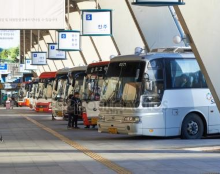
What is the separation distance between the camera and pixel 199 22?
18484 millimetres

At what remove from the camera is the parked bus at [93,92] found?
27.7 meters

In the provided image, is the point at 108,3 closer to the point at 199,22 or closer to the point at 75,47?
the point at 75,47

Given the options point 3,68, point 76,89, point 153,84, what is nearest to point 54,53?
point 76,89

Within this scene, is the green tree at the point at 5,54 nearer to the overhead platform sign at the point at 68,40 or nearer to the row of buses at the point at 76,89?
Answer: the row of buses at the point at 76,89

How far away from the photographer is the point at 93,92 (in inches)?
1118

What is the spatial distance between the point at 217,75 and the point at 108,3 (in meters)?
18.1

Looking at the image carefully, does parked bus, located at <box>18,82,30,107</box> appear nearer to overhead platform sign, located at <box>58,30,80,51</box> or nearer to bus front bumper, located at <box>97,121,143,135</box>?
overhead platform sign, located at <box>58,30,80,51</box>

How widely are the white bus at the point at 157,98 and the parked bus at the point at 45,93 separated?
82.4 ft

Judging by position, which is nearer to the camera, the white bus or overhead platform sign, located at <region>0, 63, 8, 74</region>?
the white bus

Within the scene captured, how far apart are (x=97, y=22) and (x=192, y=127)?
969 centimetres

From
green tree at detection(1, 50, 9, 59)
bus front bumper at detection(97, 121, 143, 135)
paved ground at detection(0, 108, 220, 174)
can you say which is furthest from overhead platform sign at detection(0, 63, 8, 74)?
bus front bumper at detection(97, 121, 143, 135)

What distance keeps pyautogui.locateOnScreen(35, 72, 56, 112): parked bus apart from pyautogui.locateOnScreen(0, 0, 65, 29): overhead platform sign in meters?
16.5

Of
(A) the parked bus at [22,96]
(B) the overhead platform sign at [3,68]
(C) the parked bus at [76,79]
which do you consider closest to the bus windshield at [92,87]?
(C) the parked bus at [76,79]

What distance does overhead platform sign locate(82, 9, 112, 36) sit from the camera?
29672 mm
